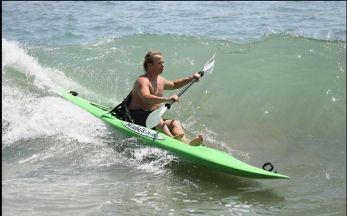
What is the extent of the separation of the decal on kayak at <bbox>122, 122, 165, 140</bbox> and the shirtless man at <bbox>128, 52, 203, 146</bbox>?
192mm

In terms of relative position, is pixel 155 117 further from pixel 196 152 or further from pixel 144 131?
pixel 196 152

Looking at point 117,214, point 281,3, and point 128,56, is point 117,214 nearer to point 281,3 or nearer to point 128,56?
point 128,56

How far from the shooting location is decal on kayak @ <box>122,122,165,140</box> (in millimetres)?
5535

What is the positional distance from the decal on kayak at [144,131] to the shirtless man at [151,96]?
192 mm

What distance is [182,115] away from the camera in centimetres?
757

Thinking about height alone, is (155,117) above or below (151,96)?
below

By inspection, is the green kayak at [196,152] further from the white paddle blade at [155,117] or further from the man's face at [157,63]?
the man's face at [157,63]

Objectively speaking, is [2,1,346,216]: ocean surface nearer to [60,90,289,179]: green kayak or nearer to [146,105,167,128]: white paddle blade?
[60,90,289,179]: green kayak

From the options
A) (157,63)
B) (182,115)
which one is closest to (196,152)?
(157,63)

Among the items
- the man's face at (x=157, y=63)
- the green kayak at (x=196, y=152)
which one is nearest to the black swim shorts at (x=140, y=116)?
the green kayak at (x=196, y=152)

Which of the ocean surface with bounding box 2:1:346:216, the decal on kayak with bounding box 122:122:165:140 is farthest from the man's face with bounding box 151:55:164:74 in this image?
the ocean surface with bounding box 2:1:346:216

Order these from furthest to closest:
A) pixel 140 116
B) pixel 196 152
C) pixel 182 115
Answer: pixel 182 115, pixel 140 116, pixel 196 152

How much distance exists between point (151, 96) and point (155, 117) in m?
0.26

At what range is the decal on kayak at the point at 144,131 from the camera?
554 cm
